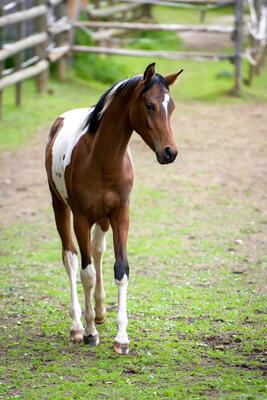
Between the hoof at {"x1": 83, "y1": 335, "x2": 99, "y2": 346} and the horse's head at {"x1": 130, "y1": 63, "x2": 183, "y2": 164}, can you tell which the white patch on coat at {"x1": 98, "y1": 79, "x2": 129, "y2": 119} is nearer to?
the horse's head at {"x1": 130, "y1": 63, "x2": 183, "y2": 164}

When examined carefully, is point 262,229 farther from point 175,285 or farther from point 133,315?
point 133,315

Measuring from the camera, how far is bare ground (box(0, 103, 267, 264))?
354 inches

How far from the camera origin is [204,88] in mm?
15156

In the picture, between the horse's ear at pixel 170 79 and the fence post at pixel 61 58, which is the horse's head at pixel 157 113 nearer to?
the horse's ear at pixel 170 79

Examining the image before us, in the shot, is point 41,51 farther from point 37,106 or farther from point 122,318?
point 122,318

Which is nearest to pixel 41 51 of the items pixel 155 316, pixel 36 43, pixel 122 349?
pixel 36 43

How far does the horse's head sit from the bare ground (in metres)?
2.80

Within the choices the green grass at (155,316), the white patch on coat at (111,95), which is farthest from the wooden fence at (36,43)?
the white patch on coat at (111,95)

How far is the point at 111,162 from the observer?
501 cm

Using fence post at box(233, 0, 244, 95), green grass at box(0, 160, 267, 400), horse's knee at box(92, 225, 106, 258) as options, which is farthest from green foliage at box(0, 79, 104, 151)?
horse's knee at box(92, 225, 106, 258)

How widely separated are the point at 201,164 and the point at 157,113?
5849mm

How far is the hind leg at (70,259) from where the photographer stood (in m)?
5.33

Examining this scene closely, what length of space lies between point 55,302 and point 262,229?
2532 mm

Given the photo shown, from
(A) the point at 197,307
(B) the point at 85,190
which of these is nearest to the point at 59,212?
(B) the point at 85,190
